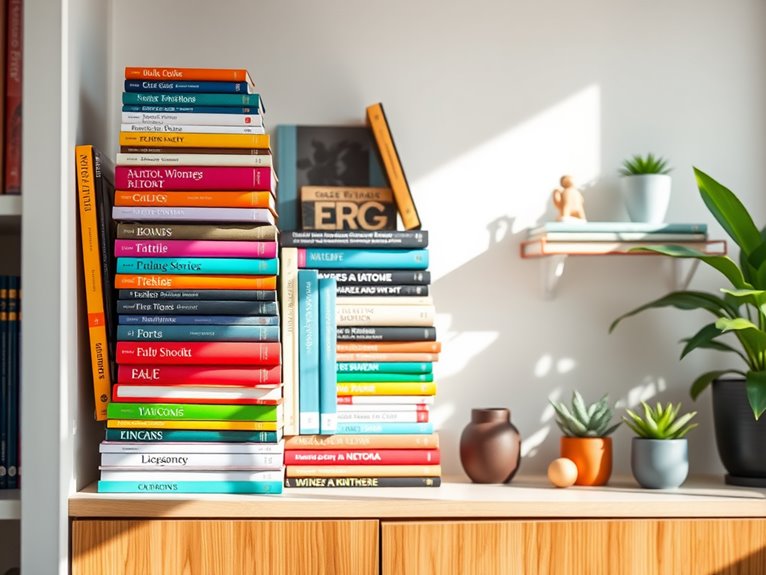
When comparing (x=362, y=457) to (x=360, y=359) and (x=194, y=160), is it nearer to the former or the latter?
(x=360, y=359)

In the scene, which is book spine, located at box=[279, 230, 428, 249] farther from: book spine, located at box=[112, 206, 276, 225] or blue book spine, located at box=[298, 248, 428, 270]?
book spine, located at box=[112, 206, 276, 225]

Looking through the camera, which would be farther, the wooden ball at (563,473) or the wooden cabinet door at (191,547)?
the wooden ball at (563,473)

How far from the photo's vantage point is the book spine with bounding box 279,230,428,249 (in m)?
1.86

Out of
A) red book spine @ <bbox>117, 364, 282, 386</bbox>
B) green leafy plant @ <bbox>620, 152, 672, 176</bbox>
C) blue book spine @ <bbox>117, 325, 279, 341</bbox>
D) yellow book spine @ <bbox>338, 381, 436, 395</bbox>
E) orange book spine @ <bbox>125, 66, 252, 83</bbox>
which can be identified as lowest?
yellow book spine @ <bbox>338, 381, 436, 395</bbox>

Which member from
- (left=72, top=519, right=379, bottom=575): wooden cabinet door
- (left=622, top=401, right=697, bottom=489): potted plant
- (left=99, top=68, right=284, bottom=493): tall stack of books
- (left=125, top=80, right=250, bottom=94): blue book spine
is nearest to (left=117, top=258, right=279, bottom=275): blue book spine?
(left=99, top=68, right=284, bottom=493): tall stack of books

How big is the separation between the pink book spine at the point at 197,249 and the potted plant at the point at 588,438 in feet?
2.32

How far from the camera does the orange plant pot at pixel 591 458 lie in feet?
6.17

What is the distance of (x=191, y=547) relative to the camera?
163 cm

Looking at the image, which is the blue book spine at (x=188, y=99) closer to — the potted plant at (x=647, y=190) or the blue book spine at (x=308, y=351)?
the blue book spine at (x=308, y=351)

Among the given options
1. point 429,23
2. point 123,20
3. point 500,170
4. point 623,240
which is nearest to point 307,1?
point 429,23

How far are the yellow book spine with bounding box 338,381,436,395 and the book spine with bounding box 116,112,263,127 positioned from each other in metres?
0.55

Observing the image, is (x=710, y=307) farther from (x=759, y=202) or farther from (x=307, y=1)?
(x=307, y=1)

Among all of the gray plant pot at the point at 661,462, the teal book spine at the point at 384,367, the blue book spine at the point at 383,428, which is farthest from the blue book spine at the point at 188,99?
the gray plant pot at the point at 661,462

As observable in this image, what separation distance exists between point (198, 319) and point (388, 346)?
384 millimetres
